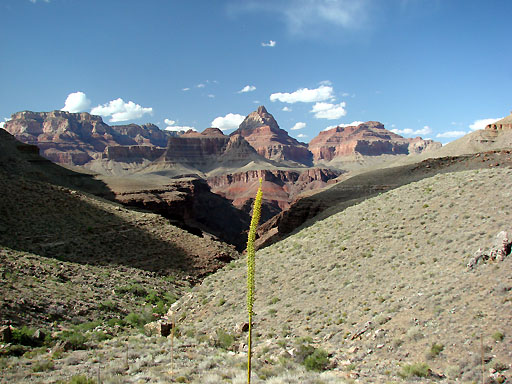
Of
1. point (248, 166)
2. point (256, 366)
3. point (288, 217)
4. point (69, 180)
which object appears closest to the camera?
point (256, 366)

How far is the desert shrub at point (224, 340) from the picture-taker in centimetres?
1177

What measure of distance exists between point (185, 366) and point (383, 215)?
1269cm

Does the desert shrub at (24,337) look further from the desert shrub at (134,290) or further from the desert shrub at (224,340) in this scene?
the desert shrub at (134,290)

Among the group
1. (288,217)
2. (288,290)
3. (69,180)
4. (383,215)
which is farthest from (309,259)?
(69,180)

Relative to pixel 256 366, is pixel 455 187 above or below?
above

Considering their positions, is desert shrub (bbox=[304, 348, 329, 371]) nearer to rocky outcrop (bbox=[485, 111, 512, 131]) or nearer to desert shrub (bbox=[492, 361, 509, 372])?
desert shrub (bbox=[492, 361, 509, 372])

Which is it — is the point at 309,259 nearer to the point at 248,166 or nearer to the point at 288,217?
the point at 288,217

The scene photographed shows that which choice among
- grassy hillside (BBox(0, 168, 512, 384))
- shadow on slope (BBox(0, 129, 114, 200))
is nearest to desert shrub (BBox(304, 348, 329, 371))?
grassy hillside (BBox(0, 168, 512, 384))

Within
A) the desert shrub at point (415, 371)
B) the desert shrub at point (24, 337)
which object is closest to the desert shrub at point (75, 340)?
the desert shrub at point (24, 337)

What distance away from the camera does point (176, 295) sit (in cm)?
2142

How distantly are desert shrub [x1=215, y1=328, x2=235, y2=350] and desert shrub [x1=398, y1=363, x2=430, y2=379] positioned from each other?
5308 millimetres

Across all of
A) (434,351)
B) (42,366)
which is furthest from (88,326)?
(434,351)

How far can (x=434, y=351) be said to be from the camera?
8.48m

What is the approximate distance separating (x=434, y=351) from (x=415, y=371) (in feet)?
2.67
